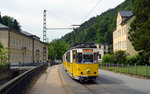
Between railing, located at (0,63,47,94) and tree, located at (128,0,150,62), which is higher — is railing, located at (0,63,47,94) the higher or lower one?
the lower one

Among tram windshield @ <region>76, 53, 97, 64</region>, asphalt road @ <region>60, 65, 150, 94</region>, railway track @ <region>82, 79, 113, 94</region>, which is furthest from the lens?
A: tram windshield @ <region>76, 53, 97, 64</region>

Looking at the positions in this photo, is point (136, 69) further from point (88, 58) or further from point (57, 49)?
point (57, 49)

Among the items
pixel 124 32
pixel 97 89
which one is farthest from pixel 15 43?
pixel 97 89

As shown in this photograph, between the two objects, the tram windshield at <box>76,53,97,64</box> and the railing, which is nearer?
the railing

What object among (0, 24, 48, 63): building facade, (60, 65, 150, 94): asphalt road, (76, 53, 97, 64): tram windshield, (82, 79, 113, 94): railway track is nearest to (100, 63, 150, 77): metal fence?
(60, 65, 150, 94): asphalt road

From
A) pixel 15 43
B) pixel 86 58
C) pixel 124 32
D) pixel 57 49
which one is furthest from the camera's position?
pixel 57 49

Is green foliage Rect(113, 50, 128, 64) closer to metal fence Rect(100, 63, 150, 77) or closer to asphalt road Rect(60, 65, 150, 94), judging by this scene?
metal fence Rect(100, 63, 150, 77)

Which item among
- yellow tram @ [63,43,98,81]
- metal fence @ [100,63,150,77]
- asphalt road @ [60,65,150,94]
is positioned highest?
yellow tram @ [63,43,98,81]

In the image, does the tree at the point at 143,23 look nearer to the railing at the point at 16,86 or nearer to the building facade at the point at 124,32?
the railing at the point at 16,86

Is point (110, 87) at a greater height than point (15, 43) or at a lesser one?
lesser

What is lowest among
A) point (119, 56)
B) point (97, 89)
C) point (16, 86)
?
point (97, 89)

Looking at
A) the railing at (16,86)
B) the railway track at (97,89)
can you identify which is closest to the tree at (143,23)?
the railway track at (97,89)

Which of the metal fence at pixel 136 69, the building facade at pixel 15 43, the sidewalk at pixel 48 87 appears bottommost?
the sidewalk at pixel 48 87

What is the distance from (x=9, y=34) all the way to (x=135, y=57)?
90.9 ft
